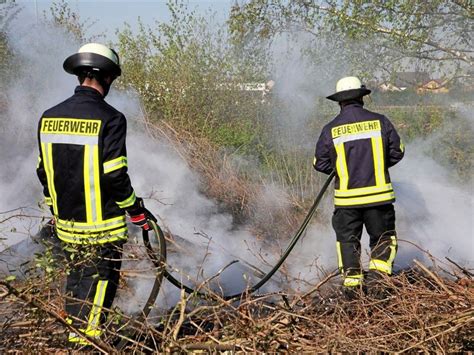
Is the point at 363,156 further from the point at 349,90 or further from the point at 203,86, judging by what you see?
the point at 203,86

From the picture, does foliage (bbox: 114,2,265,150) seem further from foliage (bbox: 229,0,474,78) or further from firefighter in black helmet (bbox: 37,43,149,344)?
firefighter in black helmet (bbox: 37,43,149,344)

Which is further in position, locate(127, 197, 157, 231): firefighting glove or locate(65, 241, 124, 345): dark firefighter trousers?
locate(127, 197, 157, 231): firefighting glove

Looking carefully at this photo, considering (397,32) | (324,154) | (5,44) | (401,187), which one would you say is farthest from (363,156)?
(5,44)

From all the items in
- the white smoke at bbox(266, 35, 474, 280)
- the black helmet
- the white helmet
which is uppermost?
the black helmet

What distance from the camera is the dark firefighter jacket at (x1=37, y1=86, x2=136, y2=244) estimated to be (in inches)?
141

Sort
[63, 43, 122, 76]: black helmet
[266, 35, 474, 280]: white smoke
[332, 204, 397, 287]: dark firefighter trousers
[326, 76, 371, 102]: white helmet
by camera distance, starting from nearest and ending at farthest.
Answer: [63, 43, 122, 76]: black helmet, [332, 204, 397, 287]: dark firefighter trousers, [326, 76, 371, 102]: white helmet, [266, 35, 474, 280]: white smoke

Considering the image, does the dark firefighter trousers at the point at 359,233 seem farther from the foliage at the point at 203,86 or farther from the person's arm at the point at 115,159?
the foliage at the point at 203,86

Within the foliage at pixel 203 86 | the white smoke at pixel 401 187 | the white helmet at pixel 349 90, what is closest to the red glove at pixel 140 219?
the white smoke at pixel 401 187

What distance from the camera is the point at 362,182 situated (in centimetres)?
470

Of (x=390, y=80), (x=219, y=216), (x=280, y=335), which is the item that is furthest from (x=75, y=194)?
(x=390, y=80)

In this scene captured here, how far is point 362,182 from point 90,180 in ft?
7.07

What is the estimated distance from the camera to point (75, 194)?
3.66m

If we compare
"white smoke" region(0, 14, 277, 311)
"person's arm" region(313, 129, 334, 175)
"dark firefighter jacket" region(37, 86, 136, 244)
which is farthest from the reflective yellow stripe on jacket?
"dark firefighter jacket" region(37, 86, 136, 244)

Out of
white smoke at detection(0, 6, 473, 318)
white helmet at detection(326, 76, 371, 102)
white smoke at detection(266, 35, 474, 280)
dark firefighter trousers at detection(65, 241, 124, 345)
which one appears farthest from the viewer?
white smoke at detection(266, 35, 474, 280)
